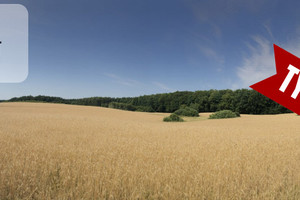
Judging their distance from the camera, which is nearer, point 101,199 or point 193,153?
point 101,199

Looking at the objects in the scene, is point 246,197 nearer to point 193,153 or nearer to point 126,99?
point 193,153

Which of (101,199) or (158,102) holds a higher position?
(158,102)

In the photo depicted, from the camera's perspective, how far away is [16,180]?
3.09 m

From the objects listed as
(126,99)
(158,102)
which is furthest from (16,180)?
(126,99)

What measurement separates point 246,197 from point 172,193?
120cm

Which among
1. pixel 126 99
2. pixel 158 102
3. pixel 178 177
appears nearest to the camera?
pixel 178 177

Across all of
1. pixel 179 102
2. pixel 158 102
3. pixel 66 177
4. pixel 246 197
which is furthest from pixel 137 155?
pixel 158 102

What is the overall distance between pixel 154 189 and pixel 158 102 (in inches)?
2320

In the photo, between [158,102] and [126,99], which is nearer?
[158,102]

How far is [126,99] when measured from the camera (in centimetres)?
7700

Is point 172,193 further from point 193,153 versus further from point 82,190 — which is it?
point 193,153

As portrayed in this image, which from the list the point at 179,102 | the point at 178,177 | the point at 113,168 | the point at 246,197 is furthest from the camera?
the point at 179,102

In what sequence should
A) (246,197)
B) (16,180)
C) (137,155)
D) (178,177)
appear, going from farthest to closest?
1. (137,155)
2. (178,177)
3. (16,180)
4. (246,197)

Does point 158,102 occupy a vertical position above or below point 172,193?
above
